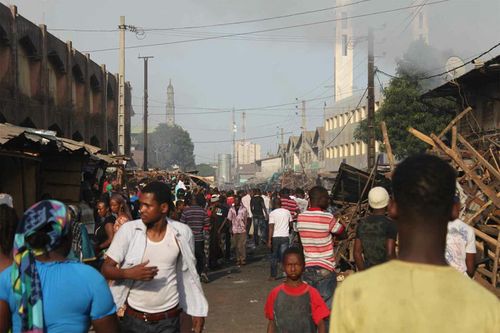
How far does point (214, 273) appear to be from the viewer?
16.6 meters

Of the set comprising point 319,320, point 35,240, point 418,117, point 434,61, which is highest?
point 434,61

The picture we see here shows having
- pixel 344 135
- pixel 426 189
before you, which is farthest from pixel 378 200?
pixel 344 135

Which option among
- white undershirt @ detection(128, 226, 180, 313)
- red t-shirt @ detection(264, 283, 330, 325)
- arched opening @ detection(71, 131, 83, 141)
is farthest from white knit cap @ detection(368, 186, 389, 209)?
arched opening @ detection(71, 131, 83, 141)

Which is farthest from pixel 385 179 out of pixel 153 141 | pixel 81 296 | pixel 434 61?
pixel 153 141

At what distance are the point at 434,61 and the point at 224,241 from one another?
17.8m

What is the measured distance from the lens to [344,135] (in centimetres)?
6538

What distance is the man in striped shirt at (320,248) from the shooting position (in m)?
7.54

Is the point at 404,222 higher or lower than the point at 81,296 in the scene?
higher

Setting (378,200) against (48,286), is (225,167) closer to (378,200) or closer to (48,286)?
(378,200)

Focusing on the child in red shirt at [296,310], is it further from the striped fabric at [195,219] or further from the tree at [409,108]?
the tree at [409,108]

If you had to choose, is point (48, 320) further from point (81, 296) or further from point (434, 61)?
point (434, 61)

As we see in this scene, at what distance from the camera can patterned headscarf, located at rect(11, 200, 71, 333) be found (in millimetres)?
3379

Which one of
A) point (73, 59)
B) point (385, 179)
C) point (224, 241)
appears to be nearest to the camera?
point (385, 179)

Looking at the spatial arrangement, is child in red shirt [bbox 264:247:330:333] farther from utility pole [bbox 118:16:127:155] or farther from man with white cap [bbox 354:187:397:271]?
utility pole [bbox 118:16:127:155]
